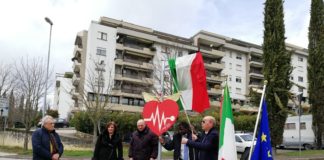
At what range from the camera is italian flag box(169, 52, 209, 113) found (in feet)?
23.2

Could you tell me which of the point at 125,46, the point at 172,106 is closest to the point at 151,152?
the point at 172,106

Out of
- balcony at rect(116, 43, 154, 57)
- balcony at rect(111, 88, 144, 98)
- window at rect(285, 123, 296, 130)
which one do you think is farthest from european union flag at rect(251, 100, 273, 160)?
balcony at rect(116, 43, 154, 57)

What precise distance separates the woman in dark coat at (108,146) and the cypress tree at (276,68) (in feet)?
57.2

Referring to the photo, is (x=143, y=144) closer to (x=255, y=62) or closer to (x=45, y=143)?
(x=45, y=143)

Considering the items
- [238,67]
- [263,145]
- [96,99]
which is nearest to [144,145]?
[263,145]

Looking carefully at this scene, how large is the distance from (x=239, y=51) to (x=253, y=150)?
215 ft

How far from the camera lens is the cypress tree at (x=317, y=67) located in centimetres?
2931

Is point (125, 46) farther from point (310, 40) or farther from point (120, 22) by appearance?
point (310, 40)

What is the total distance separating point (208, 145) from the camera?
6184 millimetres

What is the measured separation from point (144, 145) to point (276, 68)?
18387 millimetres

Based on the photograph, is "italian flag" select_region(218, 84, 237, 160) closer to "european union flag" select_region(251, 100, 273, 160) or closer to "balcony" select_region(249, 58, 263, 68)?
"european union flag" select_region(251, 100, 273, 160)

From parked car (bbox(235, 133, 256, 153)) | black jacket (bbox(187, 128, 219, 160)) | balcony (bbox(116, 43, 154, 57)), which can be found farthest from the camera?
balcony (bbox(116, 43, 154, 57))

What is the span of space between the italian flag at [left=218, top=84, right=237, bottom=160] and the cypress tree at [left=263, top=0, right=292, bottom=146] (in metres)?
17.7

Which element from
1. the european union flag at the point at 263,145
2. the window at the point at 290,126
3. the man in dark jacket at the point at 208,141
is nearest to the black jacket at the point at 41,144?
the man in dark jacket at the point at 208,141
